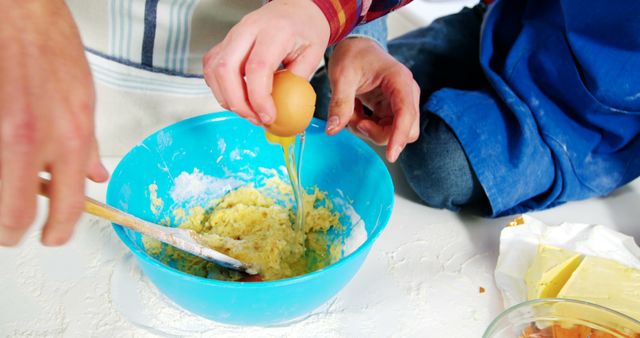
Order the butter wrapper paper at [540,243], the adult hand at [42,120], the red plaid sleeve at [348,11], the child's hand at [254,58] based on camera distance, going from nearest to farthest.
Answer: the adult hand at [42,120]
the child's hand at [254,58]
the red plaid sleeve at [348,11]
the butter wrapper paper at [540,243]

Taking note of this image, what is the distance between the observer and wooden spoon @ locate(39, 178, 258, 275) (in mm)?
541

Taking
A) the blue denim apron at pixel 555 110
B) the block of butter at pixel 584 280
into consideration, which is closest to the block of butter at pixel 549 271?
the block of butter at pixel 584 280

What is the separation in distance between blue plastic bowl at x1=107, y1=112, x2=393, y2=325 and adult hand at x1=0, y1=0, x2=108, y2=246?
0.62 ft

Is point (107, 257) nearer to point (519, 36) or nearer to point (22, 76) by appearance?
point (22, 76)

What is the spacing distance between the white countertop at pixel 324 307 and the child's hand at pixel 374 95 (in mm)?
159

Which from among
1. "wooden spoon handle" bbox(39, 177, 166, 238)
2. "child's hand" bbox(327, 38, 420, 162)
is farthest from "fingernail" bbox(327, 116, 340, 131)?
"wooden spoon handle" bbox(39, 177, 166, 238)

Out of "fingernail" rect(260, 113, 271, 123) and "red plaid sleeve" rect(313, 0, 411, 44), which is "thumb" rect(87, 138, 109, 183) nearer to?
"fingernail" rect(260, 113, 271, 123)

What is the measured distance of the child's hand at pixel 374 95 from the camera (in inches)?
27.1

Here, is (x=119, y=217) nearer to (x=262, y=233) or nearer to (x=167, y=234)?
(x=167, y=234)

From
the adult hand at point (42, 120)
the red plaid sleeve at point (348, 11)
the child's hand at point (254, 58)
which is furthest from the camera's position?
the red plaid sleeve at point (348, 11)

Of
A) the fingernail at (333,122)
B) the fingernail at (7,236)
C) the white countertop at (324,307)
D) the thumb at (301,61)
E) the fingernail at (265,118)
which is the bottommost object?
the white countertop at (324,307)

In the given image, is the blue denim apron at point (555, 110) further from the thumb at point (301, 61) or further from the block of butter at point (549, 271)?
the thumb at point (301, 61)

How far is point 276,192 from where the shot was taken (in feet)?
2.66

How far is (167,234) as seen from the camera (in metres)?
0.61
